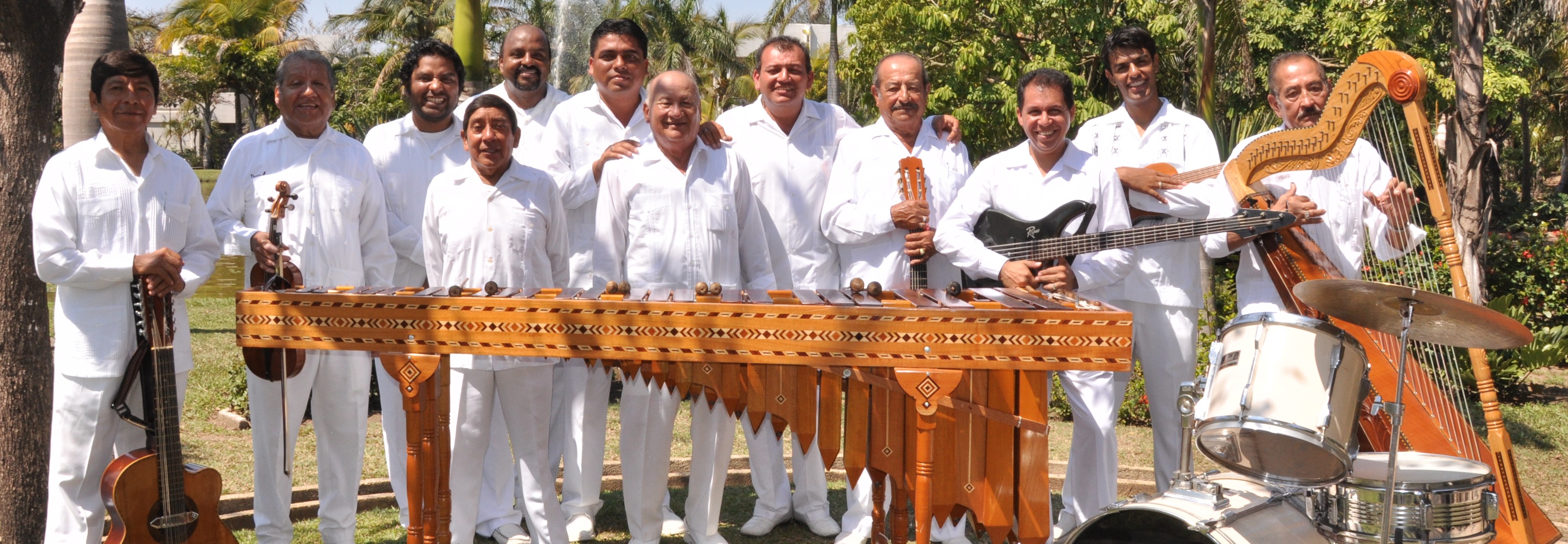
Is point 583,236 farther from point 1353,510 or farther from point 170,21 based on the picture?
point 170,21

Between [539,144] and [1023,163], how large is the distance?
2451mm

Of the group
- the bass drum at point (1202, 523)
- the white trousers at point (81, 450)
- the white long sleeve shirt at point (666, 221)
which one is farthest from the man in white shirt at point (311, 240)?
the bass drum at point (1202, 523)

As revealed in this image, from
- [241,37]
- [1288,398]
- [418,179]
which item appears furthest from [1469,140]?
[241,37]

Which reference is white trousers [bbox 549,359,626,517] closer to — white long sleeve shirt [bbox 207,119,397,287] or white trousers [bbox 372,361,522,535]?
white trousers [bbox 372,361,522,535]

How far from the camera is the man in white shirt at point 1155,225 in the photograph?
5.23 metres

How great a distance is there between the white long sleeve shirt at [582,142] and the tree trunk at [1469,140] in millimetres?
7179

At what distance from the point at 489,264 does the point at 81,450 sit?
1674 millimetres

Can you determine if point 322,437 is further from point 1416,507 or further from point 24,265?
point 1416,507

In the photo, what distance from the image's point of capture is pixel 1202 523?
140 inches

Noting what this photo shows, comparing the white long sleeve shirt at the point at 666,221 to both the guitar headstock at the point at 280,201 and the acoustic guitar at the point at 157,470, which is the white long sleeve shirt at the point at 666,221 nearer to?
the guitar headstock at the point at 280,201

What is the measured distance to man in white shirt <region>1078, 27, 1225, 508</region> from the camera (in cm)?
523

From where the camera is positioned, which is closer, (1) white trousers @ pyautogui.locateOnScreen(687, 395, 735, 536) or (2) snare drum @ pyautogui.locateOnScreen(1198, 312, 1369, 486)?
(2) snare drum @ pyautogui.locateOnScreen(1198, 312, 1369, 486)

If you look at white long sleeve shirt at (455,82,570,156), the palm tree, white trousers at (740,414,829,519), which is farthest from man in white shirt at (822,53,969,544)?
the palm tree

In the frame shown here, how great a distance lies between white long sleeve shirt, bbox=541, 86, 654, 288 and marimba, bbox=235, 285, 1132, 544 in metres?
1.45
